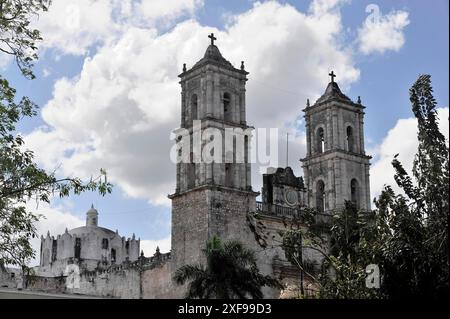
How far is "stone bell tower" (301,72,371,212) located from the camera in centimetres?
3797

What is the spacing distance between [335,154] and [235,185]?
6.86 metres

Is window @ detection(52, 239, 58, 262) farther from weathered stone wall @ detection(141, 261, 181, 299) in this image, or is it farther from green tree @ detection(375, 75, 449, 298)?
green tree @ detection(375, 75, 449, 298)

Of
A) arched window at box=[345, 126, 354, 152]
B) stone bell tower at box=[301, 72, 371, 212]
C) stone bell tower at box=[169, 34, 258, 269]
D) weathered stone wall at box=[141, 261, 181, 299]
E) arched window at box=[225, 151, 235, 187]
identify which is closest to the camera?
stone bell tower at box=[169, 34, 258, 269]

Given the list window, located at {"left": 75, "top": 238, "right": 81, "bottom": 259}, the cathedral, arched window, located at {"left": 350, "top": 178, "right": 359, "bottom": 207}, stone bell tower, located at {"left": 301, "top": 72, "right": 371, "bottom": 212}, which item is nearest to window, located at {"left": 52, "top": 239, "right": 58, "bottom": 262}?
window, located at {"left": 75, "top": 238, "right": 81, "bottom": 259}

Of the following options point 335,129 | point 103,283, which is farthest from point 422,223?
point 103,283

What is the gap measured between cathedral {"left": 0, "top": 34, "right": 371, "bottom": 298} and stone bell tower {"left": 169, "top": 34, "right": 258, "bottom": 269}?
0.04 metres

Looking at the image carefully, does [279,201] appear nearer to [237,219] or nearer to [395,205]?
[237,219]

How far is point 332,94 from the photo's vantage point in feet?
128

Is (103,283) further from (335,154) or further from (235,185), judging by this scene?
(335,154)

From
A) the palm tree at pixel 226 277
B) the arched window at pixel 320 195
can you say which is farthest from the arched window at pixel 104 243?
the palm tree at pixel 226 277

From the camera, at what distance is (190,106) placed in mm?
34812

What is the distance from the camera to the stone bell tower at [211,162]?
105 feet
